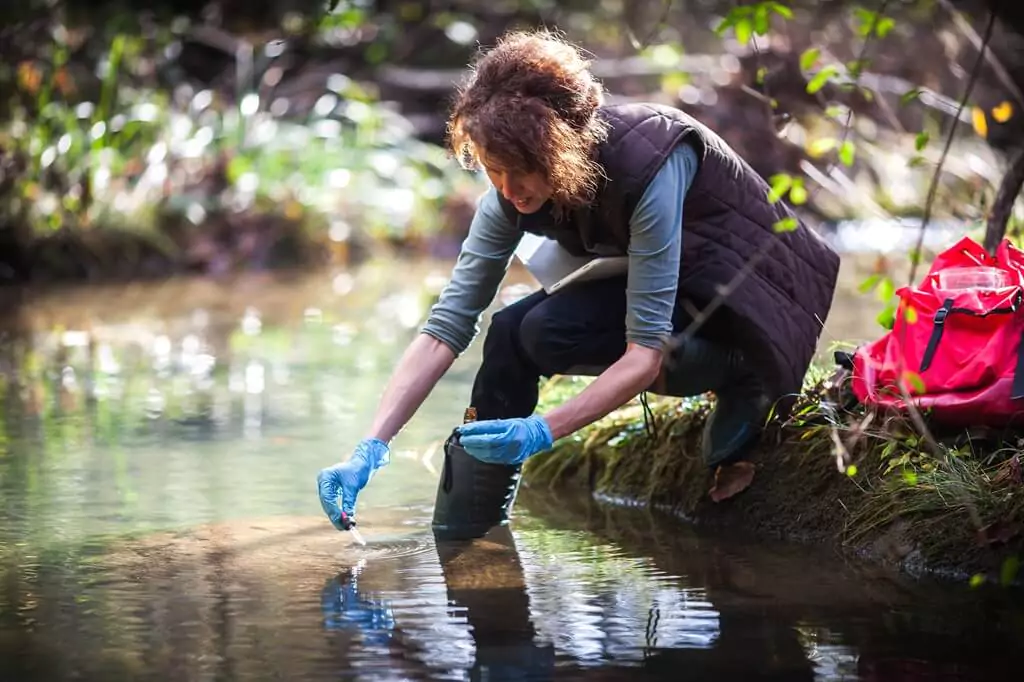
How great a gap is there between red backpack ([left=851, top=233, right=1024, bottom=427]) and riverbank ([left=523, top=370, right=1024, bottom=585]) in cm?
10

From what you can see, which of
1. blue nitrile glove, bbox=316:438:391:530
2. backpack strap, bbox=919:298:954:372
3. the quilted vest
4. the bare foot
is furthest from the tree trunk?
blue nitrile glove, bbox=316:438:391:530

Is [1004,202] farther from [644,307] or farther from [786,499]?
[644,307]

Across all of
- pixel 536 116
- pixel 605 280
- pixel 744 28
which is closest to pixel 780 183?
pixel 536 116

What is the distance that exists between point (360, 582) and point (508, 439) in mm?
459

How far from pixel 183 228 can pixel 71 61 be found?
277cm

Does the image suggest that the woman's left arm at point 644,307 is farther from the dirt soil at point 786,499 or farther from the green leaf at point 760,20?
the dirt soil at point 786,499

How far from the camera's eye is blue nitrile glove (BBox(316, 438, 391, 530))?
11.4 feet

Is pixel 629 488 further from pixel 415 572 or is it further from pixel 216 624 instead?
pixel 216 624

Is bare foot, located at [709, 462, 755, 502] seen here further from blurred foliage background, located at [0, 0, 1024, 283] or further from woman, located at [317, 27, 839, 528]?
blurred foliage background, located at [0, 0, 1024, 283]

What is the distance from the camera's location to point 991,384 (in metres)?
3.48

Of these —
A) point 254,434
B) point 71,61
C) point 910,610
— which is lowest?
point 910,610

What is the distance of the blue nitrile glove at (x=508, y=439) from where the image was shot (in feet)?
11.1

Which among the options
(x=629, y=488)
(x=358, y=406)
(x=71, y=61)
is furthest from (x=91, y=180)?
(x=629, y=488)

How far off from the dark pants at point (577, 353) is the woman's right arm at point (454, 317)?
0.08 meters
